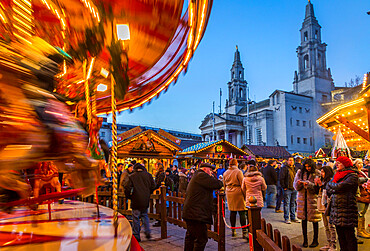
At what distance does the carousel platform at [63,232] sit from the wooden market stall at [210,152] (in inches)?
648

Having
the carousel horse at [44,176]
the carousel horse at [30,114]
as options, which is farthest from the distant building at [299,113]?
the carousel horse at [30,114]

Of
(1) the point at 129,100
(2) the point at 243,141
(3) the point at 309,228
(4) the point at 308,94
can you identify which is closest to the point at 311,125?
(4) the point at 308,94

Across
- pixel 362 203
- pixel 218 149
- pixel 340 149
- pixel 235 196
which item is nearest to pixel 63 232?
pixel 235 196

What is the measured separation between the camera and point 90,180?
201cm

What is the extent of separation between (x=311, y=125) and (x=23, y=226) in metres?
62.7

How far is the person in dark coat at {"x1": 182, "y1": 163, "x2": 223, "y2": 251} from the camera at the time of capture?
4.58 m

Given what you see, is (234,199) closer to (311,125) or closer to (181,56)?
(181,56)

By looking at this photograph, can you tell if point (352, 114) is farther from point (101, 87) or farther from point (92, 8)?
point (92, 8)

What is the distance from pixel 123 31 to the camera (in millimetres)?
2777

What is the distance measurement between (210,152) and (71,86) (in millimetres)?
17801

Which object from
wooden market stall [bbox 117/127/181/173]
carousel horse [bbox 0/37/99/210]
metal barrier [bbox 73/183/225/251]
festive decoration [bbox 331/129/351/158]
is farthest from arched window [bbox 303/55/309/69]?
carousel horse [bbox 0/37/99/210]

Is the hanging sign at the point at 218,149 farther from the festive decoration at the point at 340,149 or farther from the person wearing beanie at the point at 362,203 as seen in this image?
the person wearing beanie at the point at 362,203

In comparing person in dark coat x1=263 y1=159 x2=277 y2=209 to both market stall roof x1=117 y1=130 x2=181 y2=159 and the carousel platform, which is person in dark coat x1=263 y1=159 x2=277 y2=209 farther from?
the carousel platform

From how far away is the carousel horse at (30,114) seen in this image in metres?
1.32
